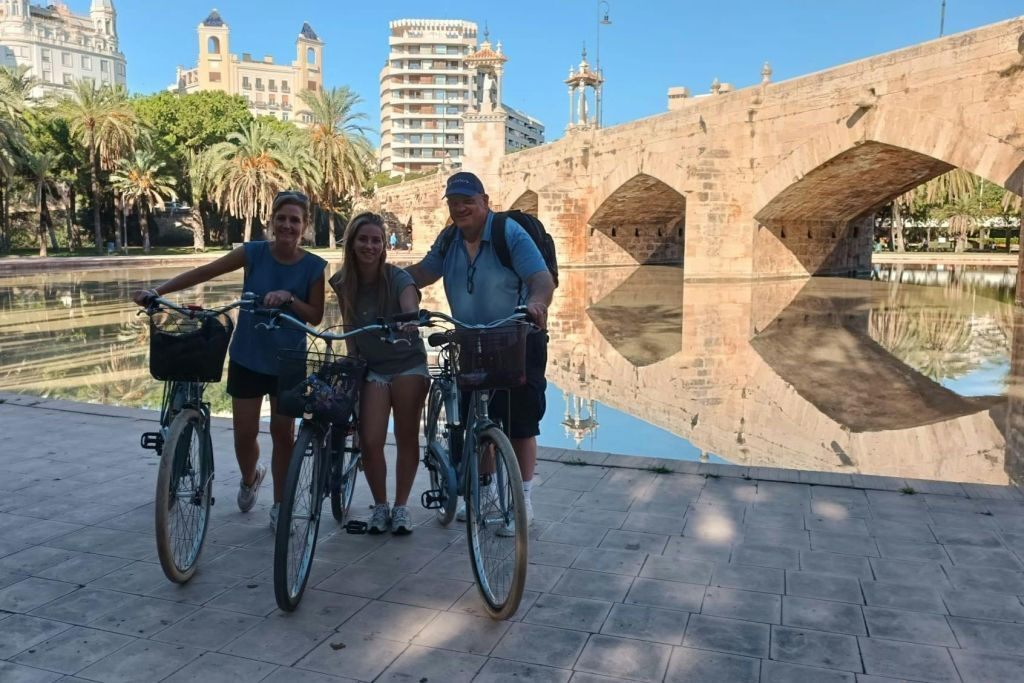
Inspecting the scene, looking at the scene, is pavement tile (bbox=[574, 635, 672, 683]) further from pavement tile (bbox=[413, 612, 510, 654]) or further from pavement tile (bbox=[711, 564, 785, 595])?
pavement tile (bbox=[711, 564, 785, 595])

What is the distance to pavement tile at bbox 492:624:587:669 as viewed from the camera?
2609 mm

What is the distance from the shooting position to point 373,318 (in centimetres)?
352

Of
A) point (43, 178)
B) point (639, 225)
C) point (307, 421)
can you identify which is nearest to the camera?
point (307, 421)

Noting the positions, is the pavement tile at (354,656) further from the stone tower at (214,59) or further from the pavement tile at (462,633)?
the stone tower at (214,59)

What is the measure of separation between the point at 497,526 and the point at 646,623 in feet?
1.97

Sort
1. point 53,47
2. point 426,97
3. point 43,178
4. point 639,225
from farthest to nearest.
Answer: point 53,47, point 426,97, point 43,178, point 639,225

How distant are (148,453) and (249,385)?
172cm

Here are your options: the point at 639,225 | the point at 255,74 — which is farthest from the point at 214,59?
the point at 639,225

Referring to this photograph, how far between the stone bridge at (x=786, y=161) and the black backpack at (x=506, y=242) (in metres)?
13.6

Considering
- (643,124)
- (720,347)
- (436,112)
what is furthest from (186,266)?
(436,112)

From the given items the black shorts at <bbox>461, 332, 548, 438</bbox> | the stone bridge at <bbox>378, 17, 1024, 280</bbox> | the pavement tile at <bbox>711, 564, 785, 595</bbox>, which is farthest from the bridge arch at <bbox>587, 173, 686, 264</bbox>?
the pavement tile at <bbox>711, 564, 785, 595</bbox>

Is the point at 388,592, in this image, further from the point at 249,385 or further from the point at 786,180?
the point at 786,180

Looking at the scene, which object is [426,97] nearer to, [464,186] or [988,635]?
[464,186]

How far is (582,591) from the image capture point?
10.2 ft
